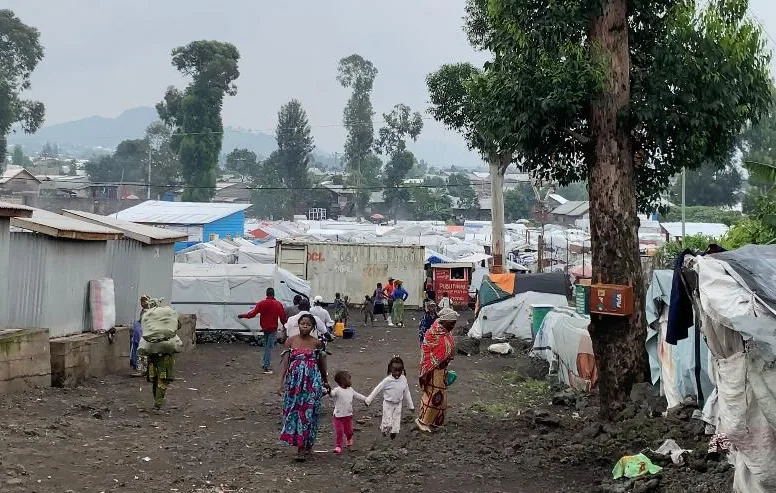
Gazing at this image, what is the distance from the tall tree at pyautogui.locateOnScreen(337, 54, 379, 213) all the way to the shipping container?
52.8m

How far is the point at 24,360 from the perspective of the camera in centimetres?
1217

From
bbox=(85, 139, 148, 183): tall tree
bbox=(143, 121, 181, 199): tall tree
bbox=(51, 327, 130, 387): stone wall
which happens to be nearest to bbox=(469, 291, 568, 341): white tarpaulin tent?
bbox=(51, 327, 130, 387): stone wall

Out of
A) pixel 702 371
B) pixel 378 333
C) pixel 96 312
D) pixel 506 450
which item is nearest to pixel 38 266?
pixel 96 312

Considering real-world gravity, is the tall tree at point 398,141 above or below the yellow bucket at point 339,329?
above

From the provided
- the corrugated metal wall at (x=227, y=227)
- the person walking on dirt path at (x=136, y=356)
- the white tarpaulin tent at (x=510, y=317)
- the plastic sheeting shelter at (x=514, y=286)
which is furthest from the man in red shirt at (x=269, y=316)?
the corrugated metal wall at (x=227, y=227)

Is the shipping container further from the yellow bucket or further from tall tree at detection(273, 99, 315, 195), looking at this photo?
tall tree at detection(273, 99, 315, 195)

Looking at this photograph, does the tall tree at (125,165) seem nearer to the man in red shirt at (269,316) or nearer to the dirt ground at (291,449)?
the man in red shirt at (269,316)

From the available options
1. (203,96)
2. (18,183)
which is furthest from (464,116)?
(18,183)

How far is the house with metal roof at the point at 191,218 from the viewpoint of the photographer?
46594 mm

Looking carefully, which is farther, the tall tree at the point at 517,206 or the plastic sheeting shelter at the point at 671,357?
the tall tree at the point at 517,206

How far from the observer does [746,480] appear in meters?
6.86

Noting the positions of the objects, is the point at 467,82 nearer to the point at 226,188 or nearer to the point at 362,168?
the point at 362,168

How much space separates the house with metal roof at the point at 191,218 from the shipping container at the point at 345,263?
1054cm

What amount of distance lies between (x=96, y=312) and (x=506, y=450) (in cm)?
785
